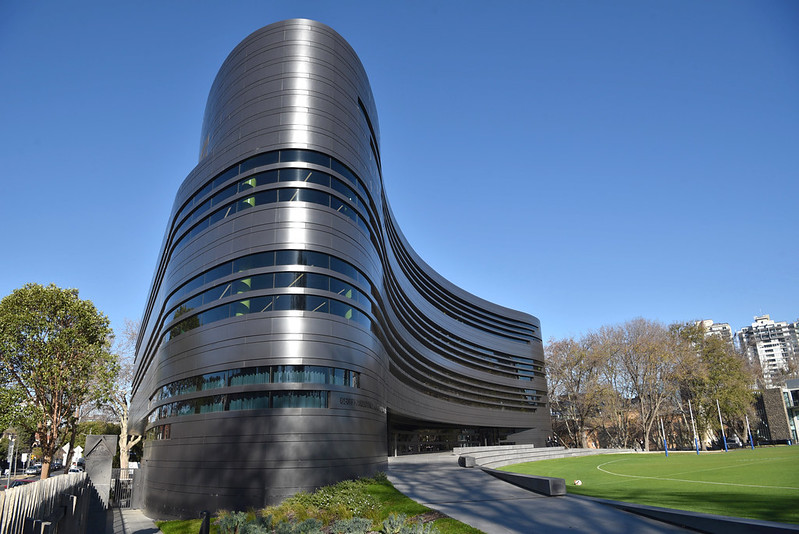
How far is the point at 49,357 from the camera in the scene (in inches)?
1294

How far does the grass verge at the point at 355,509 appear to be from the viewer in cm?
1326

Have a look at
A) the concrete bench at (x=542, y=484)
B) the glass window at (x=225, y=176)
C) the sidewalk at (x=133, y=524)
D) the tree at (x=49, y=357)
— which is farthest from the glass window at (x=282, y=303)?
the tree at (x=49, y=357)

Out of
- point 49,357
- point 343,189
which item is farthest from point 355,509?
point 49,357

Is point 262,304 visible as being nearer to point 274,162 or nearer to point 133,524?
point 274,162

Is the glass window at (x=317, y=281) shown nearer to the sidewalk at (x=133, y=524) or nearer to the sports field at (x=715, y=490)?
the sidewalk at (x=133, y=524)

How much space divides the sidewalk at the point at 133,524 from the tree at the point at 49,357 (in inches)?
293

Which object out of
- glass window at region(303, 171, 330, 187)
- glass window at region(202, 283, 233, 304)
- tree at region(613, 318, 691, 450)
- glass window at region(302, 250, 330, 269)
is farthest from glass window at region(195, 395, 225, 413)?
tree at region(613, 318, 691, 450)

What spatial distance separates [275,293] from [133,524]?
14.1m

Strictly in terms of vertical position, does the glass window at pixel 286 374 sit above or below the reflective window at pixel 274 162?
below

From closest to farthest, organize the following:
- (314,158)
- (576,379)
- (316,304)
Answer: (316,304) → (314,158) → (576,379)

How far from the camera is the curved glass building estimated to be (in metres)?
22.3

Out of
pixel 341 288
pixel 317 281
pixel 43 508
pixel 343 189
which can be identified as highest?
pixel 343 189

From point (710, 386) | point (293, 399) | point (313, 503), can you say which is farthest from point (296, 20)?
point (710, 386)

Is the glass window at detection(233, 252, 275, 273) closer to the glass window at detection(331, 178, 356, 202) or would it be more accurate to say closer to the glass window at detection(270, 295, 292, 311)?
the glass window at detection(270, 295, 292, 311)
